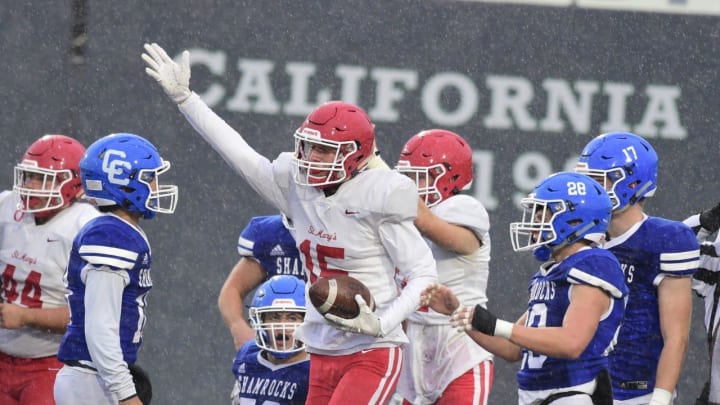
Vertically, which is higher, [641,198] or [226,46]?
[226,46]

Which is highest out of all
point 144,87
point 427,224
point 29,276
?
point 144,87

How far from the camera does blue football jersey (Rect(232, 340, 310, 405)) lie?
219 inches

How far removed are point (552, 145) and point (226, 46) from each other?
1.87 meters

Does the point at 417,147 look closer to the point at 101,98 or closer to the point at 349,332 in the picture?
the point at 349,332

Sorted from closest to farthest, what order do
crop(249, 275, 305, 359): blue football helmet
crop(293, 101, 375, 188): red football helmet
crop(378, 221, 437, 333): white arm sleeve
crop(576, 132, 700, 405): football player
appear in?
crop(378, 221, 437, 333): white arm sleeve < crop(293, 101, 375, 188): red football helmet < crop(576, 132, 700, 405): football player < crop(249, 275, 305, 359): blue football helmet

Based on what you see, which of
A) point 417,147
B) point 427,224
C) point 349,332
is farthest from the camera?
point 417,147

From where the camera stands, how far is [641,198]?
17.9 feet

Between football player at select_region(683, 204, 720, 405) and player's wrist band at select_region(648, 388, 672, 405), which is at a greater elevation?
football player at select_region(683, 204, 720, 405)

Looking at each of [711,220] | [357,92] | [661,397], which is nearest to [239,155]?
[661,397]

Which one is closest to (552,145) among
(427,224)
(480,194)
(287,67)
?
(480,194)

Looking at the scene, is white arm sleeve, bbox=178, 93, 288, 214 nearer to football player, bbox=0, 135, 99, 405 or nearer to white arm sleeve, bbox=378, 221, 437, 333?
white arm sleeve, bbox=378, 221, 437, 333

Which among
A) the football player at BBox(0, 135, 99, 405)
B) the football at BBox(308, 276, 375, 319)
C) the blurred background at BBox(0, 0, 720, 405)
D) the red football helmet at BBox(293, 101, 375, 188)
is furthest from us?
the blurred background at BBox(0, 0, 720, 405)

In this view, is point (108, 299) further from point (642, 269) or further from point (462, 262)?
point (642, 269)

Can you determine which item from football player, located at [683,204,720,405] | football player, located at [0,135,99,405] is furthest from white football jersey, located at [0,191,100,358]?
football player, located at [683,204,720,405]
